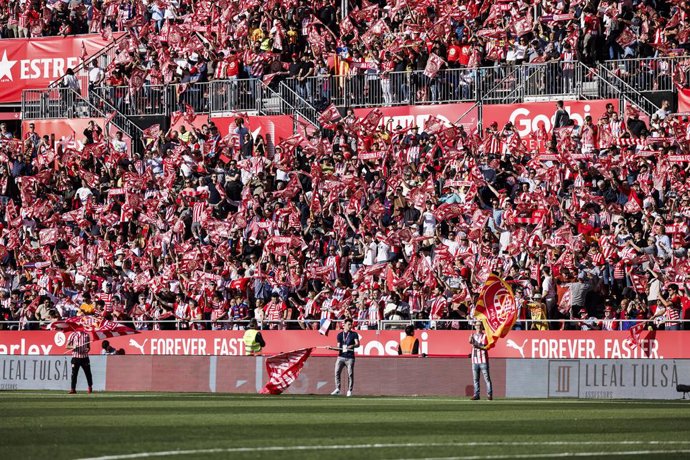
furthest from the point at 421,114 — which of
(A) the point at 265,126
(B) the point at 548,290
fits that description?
(B) the point at 548,290

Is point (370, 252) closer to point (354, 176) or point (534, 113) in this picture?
point (354, 176)

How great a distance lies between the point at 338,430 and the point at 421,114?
80.6 ft

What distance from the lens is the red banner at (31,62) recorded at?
50.5m

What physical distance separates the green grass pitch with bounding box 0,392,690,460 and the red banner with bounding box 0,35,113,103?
28131 mm

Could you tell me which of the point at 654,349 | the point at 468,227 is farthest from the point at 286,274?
the point at 654,349

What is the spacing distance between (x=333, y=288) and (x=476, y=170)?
469 cm

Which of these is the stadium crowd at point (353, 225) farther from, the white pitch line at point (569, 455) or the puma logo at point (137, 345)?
the white pitch line at point (569, 455)

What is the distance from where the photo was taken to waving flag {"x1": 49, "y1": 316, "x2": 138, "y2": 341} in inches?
1364

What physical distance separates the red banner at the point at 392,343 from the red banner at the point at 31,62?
14473 mm

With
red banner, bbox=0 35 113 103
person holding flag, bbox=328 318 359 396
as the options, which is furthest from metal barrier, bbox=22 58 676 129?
person holding flag, bbox=328 318 359 396

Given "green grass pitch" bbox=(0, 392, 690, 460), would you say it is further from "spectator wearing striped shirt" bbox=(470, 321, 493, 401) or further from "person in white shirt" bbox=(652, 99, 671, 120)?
"person in white shirt" bbox=(652, 99, 671, 120)

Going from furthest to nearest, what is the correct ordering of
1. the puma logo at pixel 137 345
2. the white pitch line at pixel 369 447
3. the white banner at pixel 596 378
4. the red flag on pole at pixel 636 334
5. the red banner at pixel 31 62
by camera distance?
the red banner at pixel 31 62, the puma logo at pixel 137 345, the red flag on pole at pixel 636 334, the white banner at pixel 596 378, the white pitch line at pixel 369 447

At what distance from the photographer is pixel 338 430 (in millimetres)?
16938

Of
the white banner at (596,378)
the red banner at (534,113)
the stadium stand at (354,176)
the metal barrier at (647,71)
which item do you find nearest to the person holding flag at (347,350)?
the stadium stand at (354,176)
